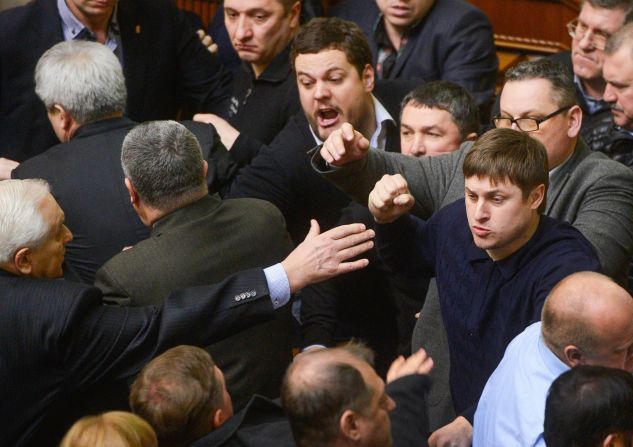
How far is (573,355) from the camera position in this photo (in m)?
2.22

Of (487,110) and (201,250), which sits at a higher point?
(201,250)

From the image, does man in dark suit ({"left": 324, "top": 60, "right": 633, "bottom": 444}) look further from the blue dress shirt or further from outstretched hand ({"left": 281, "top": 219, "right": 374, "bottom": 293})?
the blue dress shirt

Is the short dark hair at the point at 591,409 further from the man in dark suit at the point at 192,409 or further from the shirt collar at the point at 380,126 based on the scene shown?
the shirt collar at the point at 380,126

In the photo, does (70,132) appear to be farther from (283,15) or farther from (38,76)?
(283,15)

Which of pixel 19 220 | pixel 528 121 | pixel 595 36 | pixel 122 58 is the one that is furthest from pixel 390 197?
pixel 595 36

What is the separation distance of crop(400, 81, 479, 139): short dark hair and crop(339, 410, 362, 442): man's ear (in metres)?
1.58

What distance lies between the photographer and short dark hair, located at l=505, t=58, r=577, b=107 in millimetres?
2973

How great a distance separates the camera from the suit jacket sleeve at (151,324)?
249 centimetres

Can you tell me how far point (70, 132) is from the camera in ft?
10.6

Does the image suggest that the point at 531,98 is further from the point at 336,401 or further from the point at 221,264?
the point at 336,401

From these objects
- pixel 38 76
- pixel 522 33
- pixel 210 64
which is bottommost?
pixel 522 33

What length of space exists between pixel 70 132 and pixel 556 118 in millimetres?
1345

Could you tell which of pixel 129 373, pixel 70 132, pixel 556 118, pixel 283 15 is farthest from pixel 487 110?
pixel 129 373

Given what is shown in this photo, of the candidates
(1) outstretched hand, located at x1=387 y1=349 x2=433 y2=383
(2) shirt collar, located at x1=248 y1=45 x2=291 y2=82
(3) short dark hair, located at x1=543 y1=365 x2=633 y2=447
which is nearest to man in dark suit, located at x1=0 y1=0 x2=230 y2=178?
(2) shirt collar, located at x1=248 y1=45 x2=291 y2=82
